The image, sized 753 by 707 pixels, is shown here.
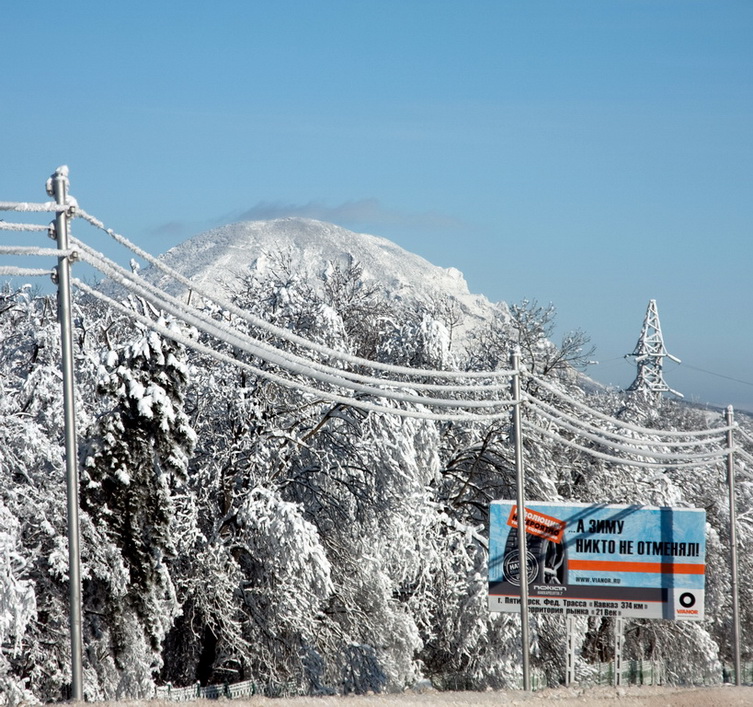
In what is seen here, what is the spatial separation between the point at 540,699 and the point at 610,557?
842 cm

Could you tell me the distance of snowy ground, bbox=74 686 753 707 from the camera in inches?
470

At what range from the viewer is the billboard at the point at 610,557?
22.5 meters

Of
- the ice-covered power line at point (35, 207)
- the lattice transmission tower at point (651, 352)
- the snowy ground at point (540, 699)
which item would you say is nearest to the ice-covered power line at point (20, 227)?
the ice-covered power line at point (35, 207)

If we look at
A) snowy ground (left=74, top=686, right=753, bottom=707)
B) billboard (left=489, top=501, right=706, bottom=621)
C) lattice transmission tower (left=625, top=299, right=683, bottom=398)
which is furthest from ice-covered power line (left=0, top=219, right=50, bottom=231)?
lattice transmission tower (left=625, top=299, right=683, bottom=398)

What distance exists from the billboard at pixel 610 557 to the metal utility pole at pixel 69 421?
12.4 metres

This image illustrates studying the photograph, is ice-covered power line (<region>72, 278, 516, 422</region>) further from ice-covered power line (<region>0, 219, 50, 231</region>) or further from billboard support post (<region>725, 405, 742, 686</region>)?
billboard support post (<region>725, 405, 742, 686</region>)

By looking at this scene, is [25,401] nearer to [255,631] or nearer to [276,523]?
[276,523]

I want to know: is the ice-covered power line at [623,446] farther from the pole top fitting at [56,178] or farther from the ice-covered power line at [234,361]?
the pole top fitting at [56,178]

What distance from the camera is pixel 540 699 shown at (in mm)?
14773

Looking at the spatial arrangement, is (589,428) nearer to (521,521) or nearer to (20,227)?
(521,521)

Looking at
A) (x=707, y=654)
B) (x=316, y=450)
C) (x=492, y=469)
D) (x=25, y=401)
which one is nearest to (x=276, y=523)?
(x=316, y=450)

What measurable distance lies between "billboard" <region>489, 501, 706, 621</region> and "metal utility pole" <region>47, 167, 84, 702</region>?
12.4 metres

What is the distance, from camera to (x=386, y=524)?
2495 cm

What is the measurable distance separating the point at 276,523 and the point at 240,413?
10.5 feet
